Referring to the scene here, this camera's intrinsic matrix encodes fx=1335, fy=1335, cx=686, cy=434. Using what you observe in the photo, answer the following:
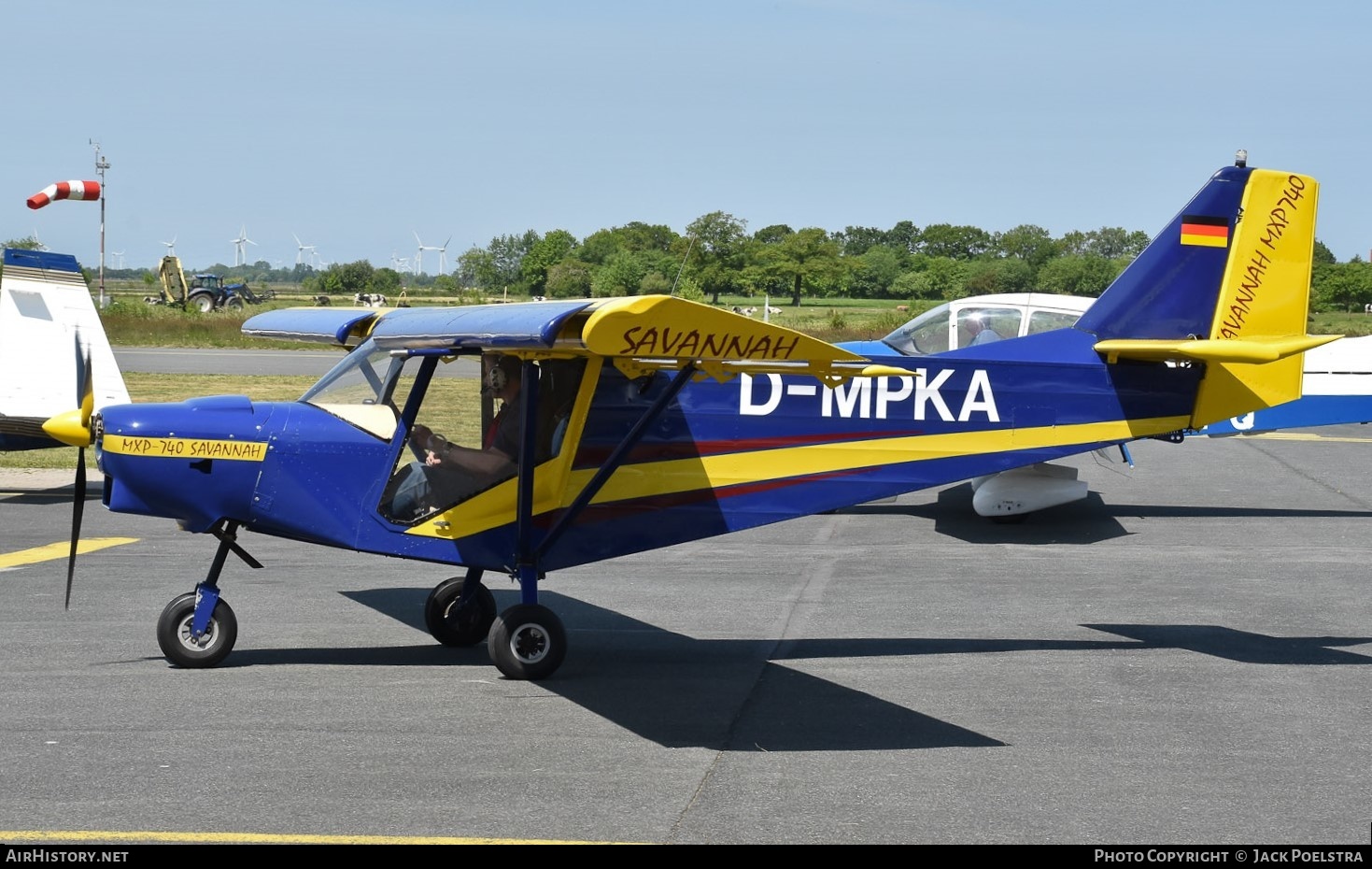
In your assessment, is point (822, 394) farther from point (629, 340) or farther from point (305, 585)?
point (305, 585)


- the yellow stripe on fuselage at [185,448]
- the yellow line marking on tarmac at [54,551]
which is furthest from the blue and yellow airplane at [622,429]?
the yellow line marking on tarmac at [54,551]

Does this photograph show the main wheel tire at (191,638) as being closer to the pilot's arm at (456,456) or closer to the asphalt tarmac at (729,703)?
the asphalt tarmac at (729,703)

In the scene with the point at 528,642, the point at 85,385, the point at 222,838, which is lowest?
the point at 222,838

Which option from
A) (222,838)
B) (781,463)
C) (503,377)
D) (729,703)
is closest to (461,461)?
(503,377)

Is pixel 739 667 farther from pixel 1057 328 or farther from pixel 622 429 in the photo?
pixel 1057 328

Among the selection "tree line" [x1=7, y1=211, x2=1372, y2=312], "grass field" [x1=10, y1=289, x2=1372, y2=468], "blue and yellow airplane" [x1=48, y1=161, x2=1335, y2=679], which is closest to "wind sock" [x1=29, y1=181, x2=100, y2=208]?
"grass field" [x1=10, y1=289, x2=1372, y2=468]

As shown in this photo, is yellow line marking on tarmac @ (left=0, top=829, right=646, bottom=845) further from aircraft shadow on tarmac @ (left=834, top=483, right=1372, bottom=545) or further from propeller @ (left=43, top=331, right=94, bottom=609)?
aircraft shadow on tarmac @ (left=834, top=483, right=1372, bottom=545)

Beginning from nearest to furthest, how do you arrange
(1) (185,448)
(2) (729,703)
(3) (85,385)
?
1. (2) (729,703)
2. (1) (185,448)
3. (3) (85,385)

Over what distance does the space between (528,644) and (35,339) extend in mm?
8468

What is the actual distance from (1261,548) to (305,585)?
885 centimetres

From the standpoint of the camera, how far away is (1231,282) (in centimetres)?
977

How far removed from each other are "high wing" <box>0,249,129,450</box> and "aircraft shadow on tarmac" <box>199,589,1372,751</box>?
5.21 meters

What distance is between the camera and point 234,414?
782 centimetres

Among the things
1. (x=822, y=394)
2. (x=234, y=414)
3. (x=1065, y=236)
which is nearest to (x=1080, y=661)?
(x=822, y=394)
